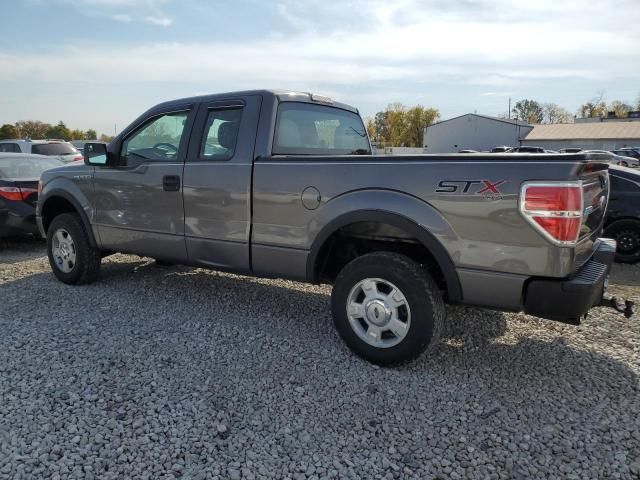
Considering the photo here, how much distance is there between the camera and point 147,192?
479 cm

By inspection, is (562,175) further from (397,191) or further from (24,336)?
(24,336)

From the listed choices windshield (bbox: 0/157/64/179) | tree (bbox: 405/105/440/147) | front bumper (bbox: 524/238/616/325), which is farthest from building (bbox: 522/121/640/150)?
front bumper (bbox: 524/238/616/325)

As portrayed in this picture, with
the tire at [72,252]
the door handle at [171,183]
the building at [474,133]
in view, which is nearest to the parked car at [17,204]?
the tire at [72,252]

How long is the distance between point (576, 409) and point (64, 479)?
2.90 metres

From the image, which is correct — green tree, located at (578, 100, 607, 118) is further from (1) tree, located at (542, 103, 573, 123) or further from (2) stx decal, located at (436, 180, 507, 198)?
(2) stx decal, located at (436, 180, 507, 198)

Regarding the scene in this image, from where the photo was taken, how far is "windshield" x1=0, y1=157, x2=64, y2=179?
7.84m

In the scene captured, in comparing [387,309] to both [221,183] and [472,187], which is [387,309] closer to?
[472,187]

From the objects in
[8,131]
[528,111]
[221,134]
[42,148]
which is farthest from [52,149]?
[528,111]

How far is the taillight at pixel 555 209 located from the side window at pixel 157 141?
3.13m

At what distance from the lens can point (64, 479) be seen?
2.41 meters

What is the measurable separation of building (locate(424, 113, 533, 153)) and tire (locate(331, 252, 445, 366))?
61369 mm

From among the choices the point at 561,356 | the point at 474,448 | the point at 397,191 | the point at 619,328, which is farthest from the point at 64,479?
the point at 619,328

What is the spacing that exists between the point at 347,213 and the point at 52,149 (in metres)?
14.5

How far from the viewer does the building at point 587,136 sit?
2296 inches
